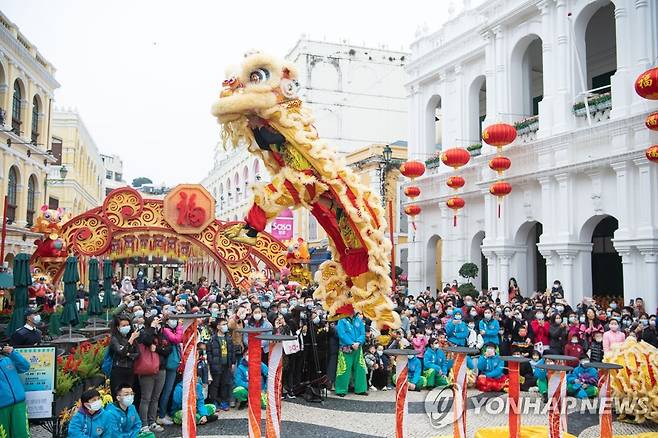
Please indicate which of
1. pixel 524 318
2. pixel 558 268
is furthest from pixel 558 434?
pixel 558 268

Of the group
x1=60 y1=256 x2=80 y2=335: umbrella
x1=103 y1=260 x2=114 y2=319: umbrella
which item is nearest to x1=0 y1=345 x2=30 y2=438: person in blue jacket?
x1=60 y1=256 x2=80 y2=335: umbrella

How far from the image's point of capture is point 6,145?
2183 cm

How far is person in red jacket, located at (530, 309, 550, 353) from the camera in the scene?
12156 mm

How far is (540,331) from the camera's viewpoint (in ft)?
40.4

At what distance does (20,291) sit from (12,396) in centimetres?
350

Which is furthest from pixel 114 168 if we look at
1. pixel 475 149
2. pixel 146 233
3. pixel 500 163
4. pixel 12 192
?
pixel 500 163

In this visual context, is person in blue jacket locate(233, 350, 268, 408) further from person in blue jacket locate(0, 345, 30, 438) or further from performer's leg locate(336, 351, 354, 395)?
person in blue jacket locate(0, 345, 30, 438)

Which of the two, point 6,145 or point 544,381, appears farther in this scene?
point 6,145

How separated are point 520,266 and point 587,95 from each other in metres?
5.75

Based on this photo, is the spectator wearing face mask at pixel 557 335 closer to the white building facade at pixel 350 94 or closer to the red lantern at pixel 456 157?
the red lantern at pixel 456 157

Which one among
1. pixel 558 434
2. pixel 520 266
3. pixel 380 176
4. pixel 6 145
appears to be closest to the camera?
pixel 558 434

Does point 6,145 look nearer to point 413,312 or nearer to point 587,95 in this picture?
point 413,312

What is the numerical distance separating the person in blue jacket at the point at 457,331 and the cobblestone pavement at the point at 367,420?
1.55 meters

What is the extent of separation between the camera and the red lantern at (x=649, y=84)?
1129 cm
